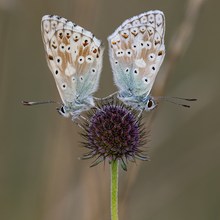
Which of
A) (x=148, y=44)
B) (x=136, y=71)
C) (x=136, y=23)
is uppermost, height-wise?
(x=136, y=23)

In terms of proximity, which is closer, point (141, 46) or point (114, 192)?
point (114, 192)

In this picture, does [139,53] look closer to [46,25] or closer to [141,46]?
[141,46]

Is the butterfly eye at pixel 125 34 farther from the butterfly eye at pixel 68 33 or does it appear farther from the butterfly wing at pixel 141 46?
the butterfly eye at pixel 68 33

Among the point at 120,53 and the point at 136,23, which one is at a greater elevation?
the point at 136,23

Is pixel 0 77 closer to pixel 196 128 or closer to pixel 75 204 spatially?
pixel 75 204

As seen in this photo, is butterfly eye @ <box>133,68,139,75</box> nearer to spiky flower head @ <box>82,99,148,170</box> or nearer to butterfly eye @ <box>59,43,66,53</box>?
spiky flower head @ <box>82,99,148,170</box>

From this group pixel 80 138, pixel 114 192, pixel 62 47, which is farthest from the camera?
pixel 80 138

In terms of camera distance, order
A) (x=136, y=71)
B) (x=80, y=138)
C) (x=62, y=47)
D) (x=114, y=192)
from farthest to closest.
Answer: (x=80, y=138)
(x=136, y=71)
(x=62, y=47)
(x=114, y=192)

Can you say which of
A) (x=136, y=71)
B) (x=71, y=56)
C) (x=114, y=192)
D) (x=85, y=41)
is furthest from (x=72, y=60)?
(x=114, y=192)
